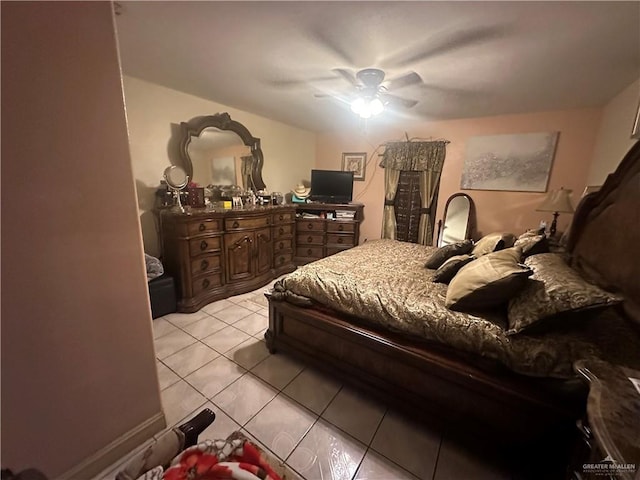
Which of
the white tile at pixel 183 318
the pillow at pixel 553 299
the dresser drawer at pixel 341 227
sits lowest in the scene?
the white tile at pixel 183 318

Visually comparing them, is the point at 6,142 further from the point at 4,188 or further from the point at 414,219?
the point at 414,219

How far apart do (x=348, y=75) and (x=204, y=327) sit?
2.61 m

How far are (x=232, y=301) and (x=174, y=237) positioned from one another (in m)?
0.95

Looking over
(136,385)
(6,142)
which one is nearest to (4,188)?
(6,142)

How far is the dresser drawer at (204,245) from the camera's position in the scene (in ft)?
8.29

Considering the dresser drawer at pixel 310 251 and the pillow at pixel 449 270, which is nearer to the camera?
the pillow at pixel 449 270

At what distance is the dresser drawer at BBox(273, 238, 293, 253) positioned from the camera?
3.56 m

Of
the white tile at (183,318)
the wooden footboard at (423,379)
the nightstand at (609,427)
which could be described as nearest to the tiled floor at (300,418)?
the wooden footboard at (423,379)

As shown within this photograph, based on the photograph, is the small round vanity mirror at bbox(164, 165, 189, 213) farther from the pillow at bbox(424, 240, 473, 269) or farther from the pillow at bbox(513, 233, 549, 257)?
the pillow at bbox(513, 233, 549, 257)

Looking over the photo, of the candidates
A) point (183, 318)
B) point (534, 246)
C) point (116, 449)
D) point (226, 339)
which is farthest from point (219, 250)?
point (534, 246)

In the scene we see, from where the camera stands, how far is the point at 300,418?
147 cm

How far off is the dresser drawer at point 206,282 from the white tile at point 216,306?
0.61 ft

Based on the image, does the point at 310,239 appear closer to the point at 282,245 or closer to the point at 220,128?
the point at 282,245

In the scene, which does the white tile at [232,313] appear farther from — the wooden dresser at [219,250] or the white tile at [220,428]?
the white tile at [220,428]
